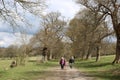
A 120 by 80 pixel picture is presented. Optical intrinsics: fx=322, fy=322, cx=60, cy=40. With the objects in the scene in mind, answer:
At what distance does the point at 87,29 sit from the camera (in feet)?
161

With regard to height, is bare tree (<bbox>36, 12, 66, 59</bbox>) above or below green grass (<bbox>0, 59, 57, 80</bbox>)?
above

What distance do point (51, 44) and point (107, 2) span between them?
4600cm

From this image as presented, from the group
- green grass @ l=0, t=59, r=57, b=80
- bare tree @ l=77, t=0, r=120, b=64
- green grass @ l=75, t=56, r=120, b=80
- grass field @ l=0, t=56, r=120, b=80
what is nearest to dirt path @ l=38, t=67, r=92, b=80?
grass field @ l=0, t=56, r=120, b=80

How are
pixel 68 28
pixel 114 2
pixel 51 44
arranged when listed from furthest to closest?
pixel 68 28, pixel 51 44, pixel 114 2

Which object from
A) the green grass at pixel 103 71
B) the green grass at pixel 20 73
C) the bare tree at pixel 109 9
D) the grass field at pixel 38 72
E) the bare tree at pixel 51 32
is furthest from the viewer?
the bare tree at pixel 51 32

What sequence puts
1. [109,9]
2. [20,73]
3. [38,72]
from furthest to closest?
[109,9]
[38,72]
[20,73]

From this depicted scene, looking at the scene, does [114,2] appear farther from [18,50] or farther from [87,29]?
[18,50]

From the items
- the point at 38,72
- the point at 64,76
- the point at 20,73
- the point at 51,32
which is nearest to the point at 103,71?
the point at 38,72

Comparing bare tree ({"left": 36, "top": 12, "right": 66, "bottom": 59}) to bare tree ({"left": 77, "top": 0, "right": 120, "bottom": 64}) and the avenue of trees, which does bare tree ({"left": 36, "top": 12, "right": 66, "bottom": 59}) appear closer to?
the avenue of trees

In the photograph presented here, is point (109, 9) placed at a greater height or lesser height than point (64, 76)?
greater

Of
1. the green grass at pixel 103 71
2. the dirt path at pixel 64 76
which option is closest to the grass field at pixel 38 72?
the green grass at pixel 103 71

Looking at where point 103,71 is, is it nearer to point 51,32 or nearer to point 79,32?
point 79,32

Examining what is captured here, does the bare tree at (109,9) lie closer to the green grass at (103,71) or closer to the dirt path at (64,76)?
the green grass at (103,71)

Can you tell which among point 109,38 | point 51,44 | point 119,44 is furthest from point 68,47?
point 119,44
